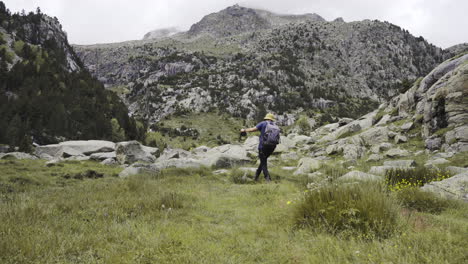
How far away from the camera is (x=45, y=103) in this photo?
22031 mm

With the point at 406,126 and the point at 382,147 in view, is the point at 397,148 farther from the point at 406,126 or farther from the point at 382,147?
the point at 406,126

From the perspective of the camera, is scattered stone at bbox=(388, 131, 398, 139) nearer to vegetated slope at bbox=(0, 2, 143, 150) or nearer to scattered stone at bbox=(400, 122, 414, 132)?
scattered stone at bbox=(400, 122, 414, 132)

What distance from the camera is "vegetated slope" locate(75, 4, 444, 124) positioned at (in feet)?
258

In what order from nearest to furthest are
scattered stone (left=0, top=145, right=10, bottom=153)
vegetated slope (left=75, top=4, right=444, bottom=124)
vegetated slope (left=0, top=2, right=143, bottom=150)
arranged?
scattered stone (left=0, top=145, right=10, bottom=153) → vegetated slope (left=0, top=2, right=143, bottom=150) → vegetated slope (left=75, top=4, right=444, bottom=124)

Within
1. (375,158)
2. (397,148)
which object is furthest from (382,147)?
(375,158)

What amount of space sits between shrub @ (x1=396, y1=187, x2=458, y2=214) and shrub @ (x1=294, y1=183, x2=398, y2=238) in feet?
5.38

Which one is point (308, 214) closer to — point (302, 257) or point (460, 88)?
point (302, 257)

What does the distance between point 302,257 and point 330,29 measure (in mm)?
137201

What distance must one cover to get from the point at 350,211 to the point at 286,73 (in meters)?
94.6

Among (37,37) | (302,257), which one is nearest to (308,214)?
(302,257)

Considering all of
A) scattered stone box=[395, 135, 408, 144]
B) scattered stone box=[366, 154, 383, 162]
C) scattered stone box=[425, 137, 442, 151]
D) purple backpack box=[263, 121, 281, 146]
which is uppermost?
purple backpack box=[263, 121, 281, 146]

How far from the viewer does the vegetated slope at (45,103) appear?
19.9 metres

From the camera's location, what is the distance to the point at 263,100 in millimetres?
79312

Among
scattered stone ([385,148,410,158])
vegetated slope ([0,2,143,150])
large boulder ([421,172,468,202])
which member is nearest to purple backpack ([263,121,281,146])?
large boulder ([421,172,468,202])
